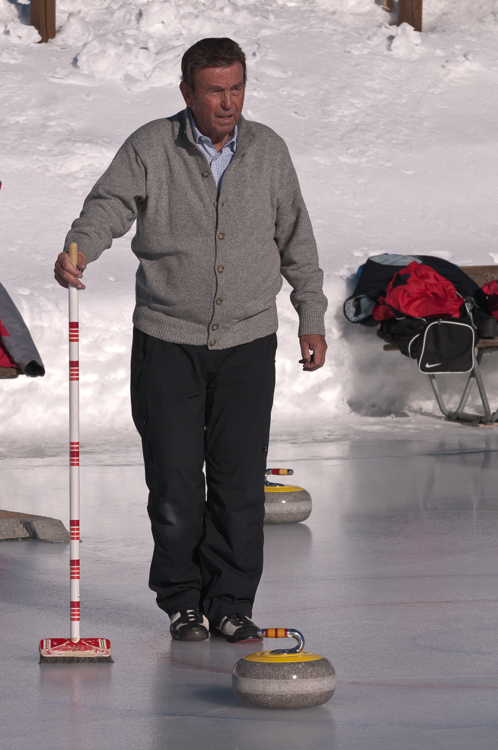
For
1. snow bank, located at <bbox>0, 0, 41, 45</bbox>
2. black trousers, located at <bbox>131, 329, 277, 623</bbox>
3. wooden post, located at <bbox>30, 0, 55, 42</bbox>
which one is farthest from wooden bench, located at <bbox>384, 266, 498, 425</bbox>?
snow bank, located at <bbox>0, 0, 41, 45</bbox>

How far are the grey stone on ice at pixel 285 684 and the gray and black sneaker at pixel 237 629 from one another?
57 cm

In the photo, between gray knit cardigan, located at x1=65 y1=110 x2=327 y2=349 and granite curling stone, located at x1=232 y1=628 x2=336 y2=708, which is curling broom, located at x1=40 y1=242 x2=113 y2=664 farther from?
granite curling stone, located at x1=232 y1=628 x2=336 y2=708

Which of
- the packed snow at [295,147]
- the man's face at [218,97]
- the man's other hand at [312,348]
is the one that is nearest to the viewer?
the man's face at [218,97]

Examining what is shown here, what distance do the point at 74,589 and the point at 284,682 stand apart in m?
0.72

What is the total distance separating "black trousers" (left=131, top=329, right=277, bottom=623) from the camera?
133 inches

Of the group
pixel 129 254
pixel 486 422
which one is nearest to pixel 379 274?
pixel 486 422

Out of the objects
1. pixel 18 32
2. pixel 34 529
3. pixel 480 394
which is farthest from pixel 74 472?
pixel 18 32

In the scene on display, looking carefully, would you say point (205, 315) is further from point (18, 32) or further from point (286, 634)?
point (18, 32)

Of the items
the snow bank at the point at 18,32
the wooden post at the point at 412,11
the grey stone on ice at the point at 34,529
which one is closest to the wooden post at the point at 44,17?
the snow bank at the point at 18,32

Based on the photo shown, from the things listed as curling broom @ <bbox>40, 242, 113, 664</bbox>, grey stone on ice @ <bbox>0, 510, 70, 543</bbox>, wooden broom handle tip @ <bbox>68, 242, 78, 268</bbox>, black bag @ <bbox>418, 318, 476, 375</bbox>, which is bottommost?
black bag @ <bbox>418, 318, 476, 375</bbox>

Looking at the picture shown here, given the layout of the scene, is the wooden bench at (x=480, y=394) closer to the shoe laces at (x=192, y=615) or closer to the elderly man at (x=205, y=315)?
the elderly man at (x=205, y=315)

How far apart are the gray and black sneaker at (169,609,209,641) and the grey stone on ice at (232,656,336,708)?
606mm

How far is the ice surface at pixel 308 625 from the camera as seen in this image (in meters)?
2.63

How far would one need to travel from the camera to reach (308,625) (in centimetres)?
356
